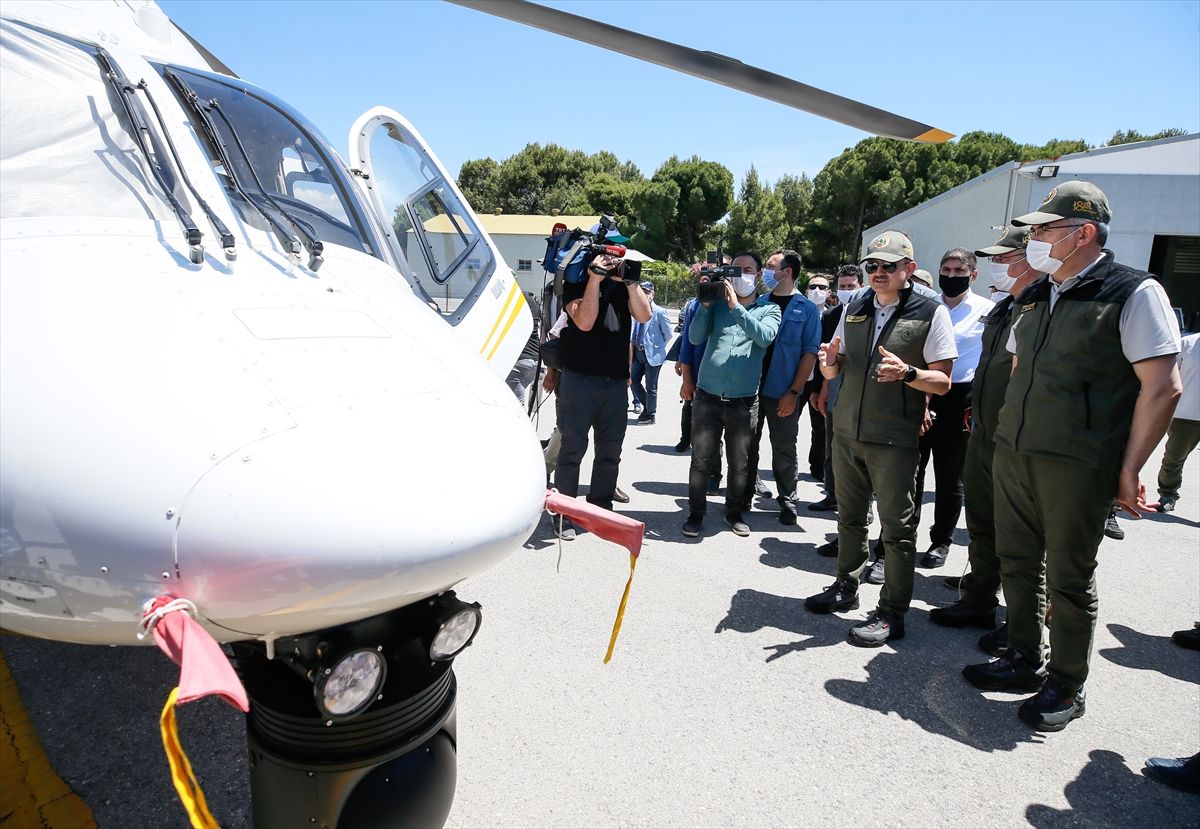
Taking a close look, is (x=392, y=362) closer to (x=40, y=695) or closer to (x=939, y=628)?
(x=40, y=695)

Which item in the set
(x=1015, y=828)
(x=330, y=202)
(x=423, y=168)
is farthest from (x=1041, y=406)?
(x=423, y=168)

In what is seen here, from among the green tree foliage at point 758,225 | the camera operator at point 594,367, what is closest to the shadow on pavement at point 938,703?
the camera operator at point 594,367

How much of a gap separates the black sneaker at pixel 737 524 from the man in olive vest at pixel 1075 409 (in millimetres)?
2272

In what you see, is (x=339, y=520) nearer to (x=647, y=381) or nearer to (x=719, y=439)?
(x=719, y=439)

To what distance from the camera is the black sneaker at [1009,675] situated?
324 centimetres

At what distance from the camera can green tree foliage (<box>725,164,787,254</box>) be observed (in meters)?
43.8

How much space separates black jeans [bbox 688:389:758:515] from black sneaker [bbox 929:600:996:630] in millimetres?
1752

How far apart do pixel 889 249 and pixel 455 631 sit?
108 inches

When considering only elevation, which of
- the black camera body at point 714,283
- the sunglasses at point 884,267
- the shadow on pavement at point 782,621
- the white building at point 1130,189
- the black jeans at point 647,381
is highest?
the white building at point 1130,189

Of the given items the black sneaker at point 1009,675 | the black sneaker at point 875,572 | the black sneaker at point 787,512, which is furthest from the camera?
the black sneaker at point 787,512

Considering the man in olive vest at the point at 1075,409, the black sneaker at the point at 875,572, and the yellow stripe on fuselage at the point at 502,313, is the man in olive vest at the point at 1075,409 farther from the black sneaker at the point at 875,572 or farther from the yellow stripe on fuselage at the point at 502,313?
the yellow stripe on fuselage at the point at 502,313

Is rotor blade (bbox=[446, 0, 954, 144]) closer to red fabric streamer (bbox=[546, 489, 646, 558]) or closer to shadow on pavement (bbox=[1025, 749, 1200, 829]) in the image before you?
red fabric streamer (bbox=[546, 489, 646, 558])

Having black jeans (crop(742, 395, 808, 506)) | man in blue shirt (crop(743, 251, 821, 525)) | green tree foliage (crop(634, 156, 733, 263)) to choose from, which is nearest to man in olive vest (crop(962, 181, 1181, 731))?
man in blue shirt (crop(743, 251, 821, 525))

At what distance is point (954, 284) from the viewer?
4.80 meters
